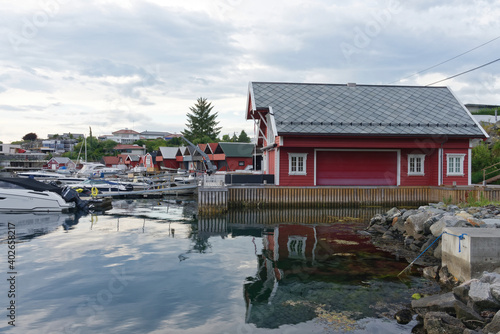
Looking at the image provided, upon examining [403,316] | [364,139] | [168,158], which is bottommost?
[403,316]

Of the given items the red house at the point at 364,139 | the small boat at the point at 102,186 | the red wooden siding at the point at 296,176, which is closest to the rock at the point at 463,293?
the red house at the point at 364,139

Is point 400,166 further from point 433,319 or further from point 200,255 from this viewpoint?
point 433,319

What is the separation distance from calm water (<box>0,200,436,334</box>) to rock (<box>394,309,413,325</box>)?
168 mm

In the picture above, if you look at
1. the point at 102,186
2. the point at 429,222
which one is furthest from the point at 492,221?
the point at 102,186

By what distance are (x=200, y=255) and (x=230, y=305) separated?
190 inches

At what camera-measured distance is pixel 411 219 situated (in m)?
14.8

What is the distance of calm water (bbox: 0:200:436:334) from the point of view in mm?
7992

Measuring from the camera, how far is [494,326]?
6.76 m

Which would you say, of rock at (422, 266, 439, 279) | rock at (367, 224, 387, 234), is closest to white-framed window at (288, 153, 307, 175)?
rock at (367, 224, 387, 234)

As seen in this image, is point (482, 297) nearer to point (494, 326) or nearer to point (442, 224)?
point (494, 326)

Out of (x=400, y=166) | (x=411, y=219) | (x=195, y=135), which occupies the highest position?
(x=195, y=135)

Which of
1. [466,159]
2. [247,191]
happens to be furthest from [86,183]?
[466,159]

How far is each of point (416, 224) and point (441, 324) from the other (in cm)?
780

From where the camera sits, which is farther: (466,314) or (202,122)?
(202,122)
